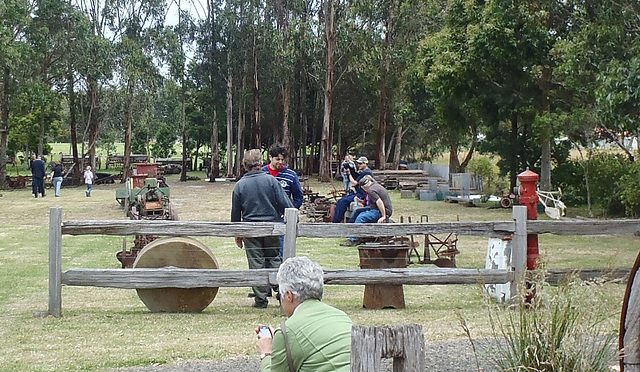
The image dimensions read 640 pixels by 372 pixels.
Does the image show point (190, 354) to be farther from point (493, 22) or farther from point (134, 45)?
point (134, 45)

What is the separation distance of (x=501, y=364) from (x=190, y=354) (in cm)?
347

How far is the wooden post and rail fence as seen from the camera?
866 centimetres

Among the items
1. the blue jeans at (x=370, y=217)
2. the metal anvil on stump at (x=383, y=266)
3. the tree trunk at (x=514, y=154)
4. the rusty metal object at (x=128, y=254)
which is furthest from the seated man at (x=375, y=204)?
the tree trunk at (x=514, y=154)

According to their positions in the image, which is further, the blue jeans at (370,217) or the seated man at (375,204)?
the blue jeans at (370,217)

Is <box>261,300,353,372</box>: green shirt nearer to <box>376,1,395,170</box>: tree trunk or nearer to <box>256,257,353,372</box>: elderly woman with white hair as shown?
<box>256,257,353,372</box>: elderly woman with white hair

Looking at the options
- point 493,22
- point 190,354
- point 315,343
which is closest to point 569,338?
point 315,343

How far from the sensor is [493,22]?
85.4 feet

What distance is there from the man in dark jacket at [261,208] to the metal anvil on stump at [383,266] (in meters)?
1.22

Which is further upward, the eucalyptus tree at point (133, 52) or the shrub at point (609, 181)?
the eucalyptus tree at point (133, 52)

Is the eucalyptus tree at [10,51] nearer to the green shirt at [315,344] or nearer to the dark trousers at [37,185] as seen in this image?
the dark trousers at [37,185]

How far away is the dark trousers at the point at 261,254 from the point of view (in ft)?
31.2

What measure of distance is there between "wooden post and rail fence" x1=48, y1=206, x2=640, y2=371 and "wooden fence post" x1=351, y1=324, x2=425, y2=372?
5.45 m

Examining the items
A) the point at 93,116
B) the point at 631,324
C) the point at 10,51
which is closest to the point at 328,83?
the point at 93,116

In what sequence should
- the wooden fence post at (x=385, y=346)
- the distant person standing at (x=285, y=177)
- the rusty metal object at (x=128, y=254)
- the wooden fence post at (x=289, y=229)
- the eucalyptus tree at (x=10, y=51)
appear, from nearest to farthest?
1. the wooden fence post at (x=385, y=346)
2. the wooden fence post at (x=289, y=229)
3. the distant person standing at (x=285, y=177)
4. the rusty metal object at (x=128, y=254)
5. the eucalyptus tree at (x=10, y=51)
